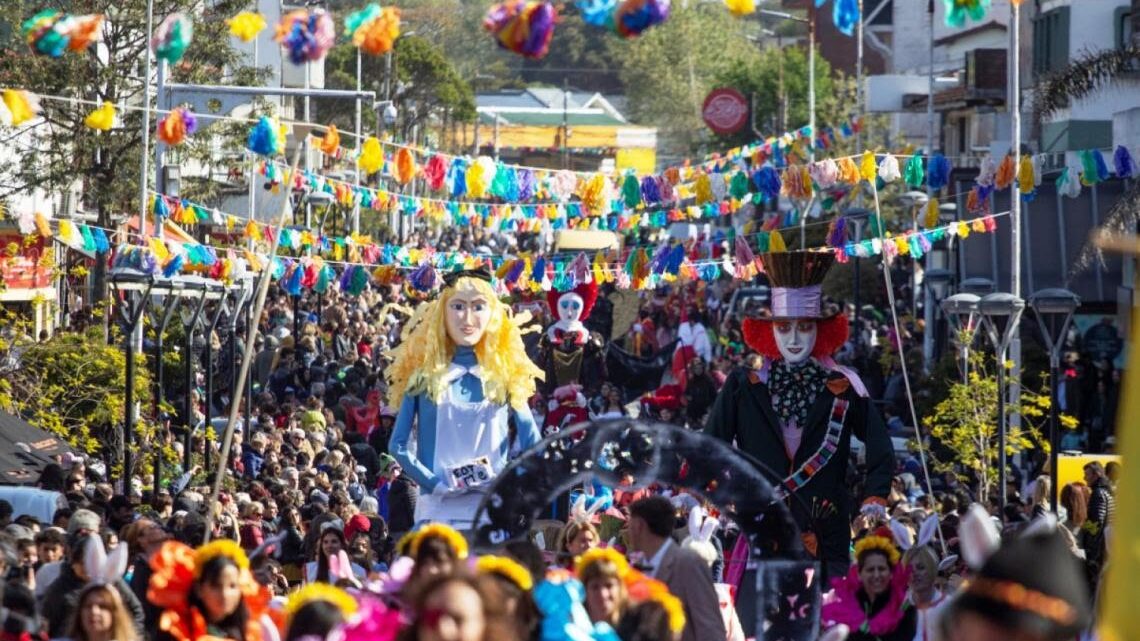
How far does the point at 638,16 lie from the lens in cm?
862

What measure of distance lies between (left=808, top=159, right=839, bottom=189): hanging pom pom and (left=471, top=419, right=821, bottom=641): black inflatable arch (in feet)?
35.4

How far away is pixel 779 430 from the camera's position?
1223 cm

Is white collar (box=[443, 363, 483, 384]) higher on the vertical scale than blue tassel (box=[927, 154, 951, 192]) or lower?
Answer: lower

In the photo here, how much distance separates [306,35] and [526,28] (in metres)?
1.05

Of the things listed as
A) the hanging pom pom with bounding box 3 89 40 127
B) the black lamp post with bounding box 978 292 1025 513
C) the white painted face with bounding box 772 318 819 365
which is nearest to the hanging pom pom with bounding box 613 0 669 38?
the hanging pom pom with bounding box 3 89 40 127

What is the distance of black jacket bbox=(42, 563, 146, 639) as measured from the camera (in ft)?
26.8

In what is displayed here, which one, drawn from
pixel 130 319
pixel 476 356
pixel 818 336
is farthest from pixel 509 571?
pixel 130 319

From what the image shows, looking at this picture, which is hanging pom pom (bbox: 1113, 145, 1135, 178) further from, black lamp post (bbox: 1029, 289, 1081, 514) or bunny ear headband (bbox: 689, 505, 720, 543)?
bunny ear headband (bbox: 689, 505, 720, 543)

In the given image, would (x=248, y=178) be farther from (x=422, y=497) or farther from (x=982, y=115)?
(x=422, y=497)

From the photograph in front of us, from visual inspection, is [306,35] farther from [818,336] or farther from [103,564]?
[818,336]

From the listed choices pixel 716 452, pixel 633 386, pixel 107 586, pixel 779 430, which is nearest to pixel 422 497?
pixel 779 430

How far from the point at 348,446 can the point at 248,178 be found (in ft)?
63.9

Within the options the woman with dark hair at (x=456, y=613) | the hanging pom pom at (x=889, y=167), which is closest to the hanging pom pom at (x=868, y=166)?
the hanging pom pom at (x=889, y=167)

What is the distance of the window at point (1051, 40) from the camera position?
37050 millimetres
